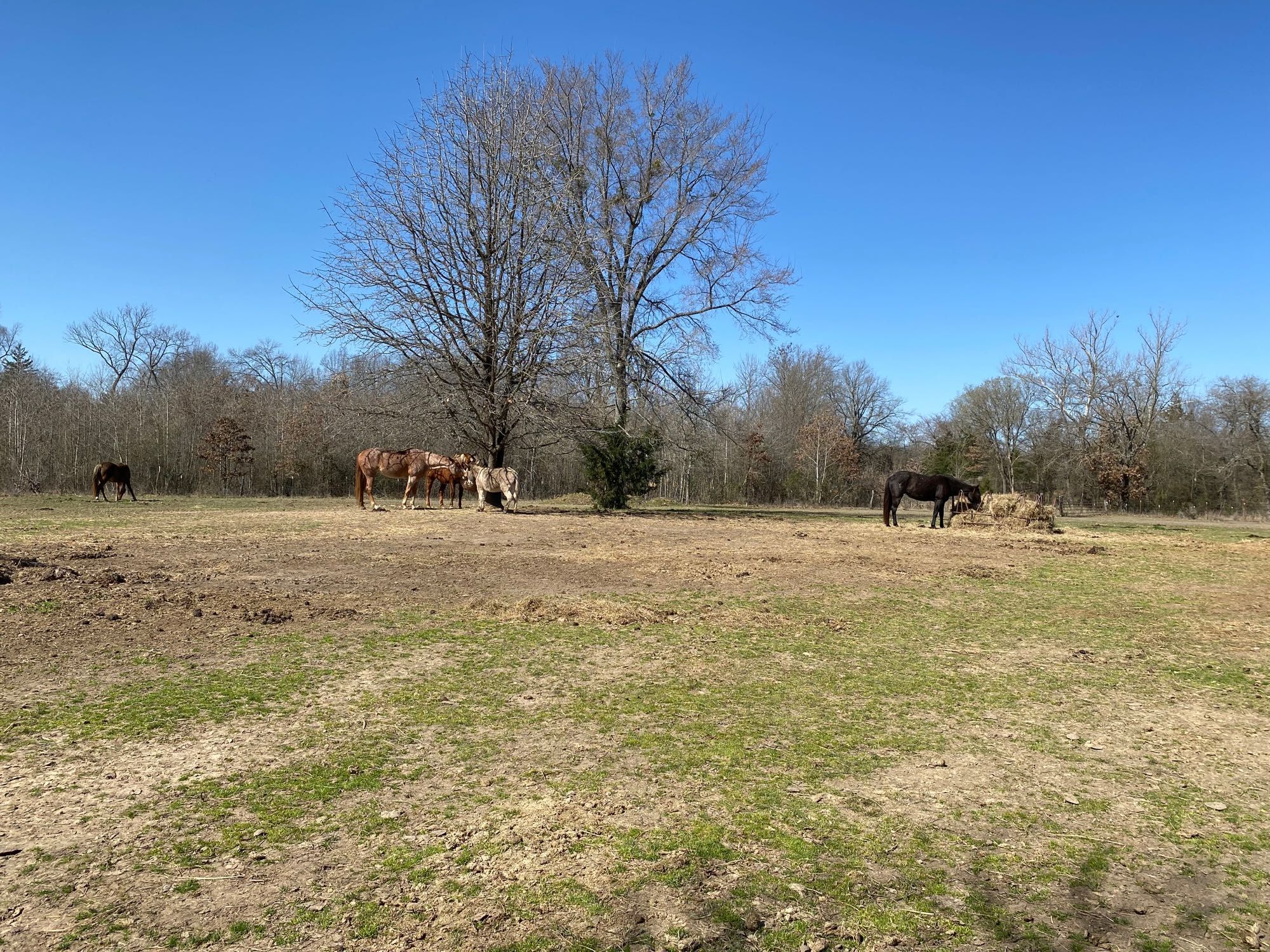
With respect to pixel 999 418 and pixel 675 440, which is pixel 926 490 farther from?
pixel 999 418

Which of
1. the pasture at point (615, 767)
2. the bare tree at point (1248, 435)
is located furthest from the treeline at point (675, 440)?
the pasture at point (615, 767)

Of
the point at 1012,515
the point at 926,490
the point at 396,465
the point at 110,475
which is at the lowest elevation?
the point at 1012,515

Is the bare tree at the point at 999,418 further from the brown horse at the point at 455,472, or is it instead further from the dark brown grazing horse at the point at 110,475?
the dark brown grazing horse at the point at 110,475

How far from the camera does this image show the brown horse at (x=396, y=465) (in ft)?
63.4

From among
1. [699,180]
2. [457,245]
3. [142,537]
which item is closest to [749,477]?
[699,180]

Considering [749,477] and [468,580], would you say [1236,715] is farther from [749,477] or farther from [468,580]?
[749,477]

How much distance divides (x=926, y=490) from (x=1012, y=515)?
221 centimetres

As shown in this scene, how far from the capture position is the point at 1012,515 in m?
19.5

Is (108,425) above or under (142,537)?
above

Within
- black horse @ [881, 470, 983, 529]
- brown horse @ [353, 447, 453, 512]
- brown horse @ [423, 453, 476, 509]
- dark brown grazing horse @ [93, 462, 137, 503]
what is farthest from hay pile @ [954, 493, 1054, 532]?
dark brown grazing horse @ [93, 462, 137, 503]

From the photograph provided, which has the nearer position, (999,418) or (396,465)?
(396,465)

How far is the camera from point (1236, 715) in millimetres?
4941

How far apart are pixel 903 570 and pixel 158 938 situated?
1071 centimetres

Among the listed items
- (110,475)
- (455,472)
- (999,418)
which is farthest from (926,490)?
(999,418)
